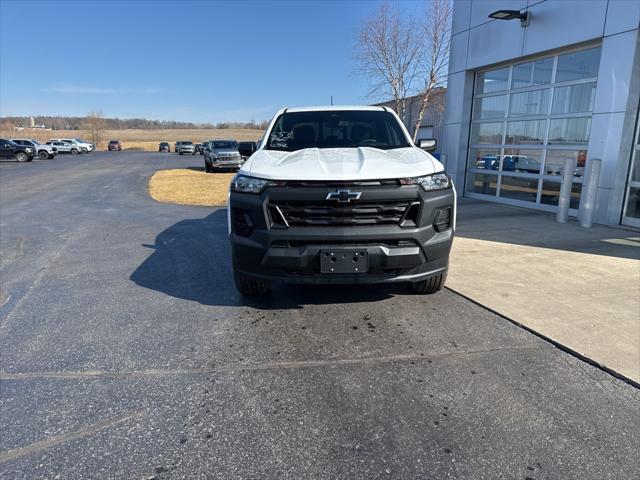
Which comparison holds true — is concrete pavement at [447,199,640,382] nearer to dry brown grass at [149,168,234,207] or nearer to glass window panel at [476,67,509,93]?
glass window panel at [476,67,509,93]

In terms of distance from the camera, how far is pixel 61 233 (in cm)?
752

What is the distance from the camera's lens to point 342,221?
131 inches

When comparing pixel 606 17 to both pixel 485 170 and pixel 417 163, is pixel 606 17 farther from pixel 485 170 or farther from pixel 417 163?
pixel 417 163

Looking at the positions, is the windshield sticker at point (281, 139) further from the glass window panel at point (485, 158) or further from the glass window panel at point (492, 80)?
the glass window panel at point (492, 80)

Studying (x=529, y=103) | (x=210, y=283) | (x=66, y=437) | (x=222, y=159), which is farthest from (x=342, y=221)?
(x=222, y=159)

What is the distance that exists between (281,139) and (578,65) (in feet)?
25.2

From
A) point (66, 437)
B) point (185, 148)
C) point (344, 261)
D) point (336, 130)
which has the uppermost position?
point (336, 130)

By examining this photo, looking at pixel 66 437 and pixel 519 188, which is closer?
pixel 66 437

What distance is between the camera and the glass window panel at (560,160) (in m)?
8.90

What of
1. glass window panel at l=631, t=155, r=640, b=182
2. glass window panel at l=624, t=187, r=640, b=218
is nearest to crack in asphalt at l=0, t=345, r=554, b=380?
glass window panel at l=624, t=187, r=640, b=218

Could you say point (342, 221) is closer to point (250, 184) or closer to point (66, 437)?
point (250, 184)

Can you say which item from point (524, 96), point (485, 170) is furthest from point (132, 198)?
point (524, 96)

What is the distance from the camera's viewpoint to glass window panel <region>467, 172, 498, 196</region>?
1162 cm

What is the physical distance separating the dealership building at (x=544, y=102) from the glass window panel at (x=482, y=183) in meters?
0.03
